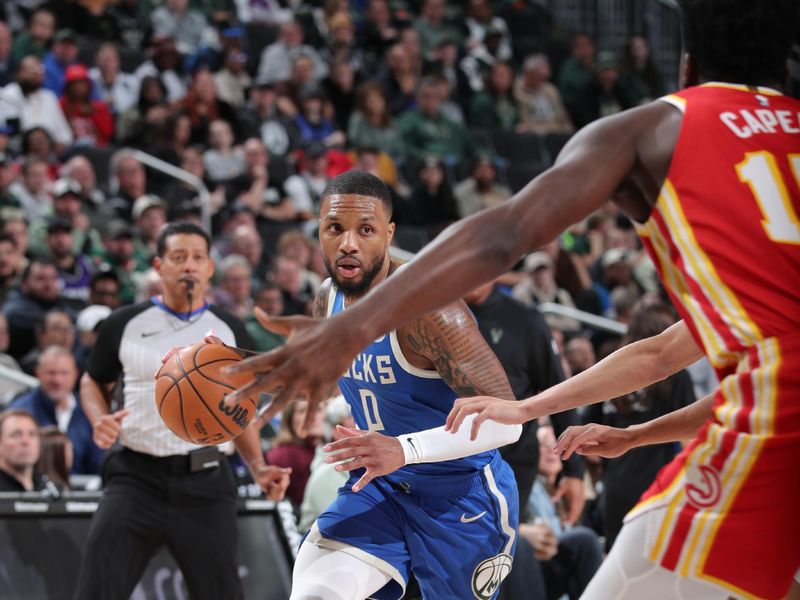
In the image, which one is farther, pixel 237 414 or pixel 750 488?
pixel 237 414

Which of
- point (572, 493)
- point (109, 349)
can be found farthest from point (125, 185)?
Result: point (572, 493)

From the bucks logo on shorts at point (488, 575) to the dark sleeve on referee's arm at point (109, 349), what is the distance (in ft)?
8.17

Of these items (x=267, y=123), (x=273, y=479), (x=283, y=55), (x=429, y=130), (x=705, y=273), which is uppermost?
(x=705, y=273)

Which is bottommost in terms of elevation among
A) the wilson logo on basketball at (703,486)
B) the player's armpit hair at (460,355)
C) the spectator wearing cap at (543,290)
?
the spectator wearing cap at (543,290)

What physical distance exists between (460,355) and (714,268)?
1.63m

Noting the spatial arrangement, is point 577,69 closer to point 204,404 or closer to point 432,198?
point 432,198

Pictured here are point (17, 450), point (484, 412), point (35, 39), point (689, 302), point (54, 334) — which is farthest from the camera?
point (35, 39)

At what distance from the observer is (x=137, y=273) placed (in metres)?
10.4

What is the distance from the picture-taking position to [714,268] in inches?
98.9

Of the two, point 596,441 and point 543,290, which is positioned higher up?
point 596,441

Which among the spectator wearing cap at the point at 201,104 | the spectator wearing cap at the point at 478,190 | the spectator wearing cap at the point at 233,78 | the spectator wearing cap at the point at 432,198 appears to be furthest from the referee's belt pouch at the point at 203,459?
the spectator wearing cap at the point at 233,78

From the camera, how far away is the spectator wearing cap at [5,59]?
1238 centimetres

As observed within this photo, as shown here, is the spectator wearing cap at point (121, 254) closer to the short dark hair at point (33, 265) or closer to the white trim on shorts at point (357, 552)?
the short dark hair at point (33, 265)

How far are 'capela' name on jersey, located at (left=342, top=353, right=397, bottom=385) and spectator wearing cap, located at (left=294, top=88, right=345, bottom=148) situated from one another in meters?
9.97
